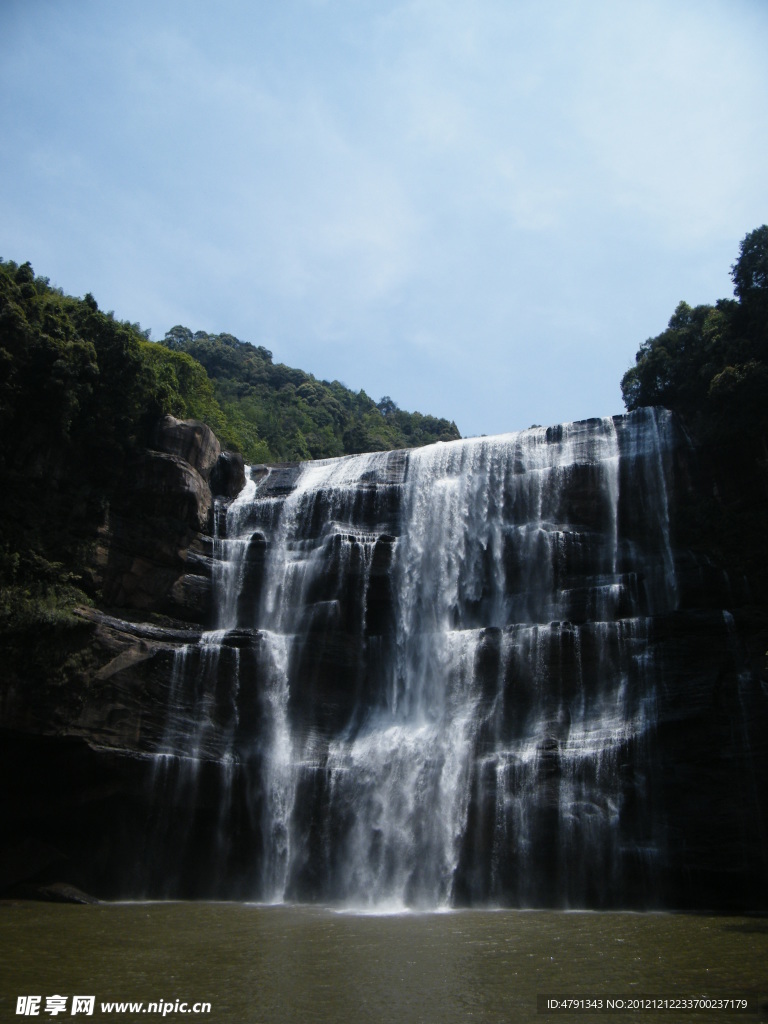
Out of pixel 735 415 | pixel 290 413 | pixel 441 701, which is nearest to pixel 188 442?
pixel 441 701

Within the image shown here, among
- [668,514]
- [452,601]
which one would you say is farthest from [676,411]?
[452,601]

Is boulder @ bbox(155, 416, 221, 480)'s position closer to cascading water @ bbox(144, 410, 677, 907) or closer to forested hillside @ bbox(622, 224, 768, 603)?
cascading water @ bbox(144, 410, 677, 907)

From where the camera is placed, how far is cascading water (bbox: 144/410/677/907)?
24891 millimetres

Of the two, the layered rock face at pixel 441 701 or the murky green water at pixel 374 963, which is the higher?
the layered rock face at pixel 441 701

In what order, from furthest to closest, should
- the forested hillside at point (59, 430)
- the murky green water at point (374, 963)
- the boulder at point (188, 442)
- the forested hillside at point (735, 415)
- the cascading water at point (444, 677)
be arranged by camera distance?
the boulder at point (188, 442)
the forested hillside at point (735, 415)
the forested hillside at point (59, 430)
the cascading water at point (444, 677)
the murky green water at point (374, 963)

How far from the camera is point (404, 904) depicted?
24.6 m

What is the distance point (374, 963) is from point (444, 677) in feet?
52.5

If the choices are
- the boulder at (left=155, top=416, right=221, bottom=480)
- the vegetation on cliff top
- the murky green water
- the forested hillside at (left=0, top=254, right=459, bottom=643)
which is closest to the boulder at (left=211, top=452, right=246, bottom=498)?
the boulder at (left=155, top=416, right=221, bottom=480)

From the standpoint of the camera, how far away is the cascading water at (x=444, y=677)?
24.9 metres

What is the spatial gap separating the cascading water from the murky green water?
3933mm

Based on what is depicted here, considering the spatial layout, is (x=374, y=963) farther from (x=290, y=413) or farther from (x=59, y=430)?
(x=290, y=413)

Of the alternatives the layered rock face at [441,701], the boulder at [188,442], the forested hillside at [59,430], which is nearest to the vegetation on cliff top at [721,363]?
the layered rock face at [441,701]

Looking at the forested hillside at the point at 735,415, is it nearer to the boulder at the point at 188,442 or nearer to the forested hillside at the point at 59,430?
the boulder at the point at 188,442

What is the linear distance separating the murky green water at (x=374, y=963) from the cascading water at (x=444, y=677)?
155 inches
